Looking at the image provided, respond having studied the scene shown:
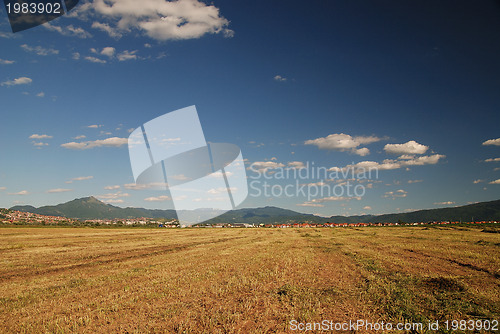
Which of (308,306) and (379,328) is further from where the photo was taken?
(308,306)

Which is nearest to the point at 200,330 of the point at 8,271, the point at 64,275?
the point at 64,275

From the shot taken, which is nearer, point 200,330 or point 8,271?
point 200,330

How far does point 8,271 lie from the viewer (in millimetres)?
15469

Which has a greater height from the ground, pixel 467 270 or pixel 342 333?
pixel 342 333

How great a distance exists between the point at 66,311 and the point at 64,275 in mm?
7417

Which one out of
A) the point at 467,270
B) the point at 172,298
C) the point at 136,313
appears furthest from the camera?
the point at 467,270

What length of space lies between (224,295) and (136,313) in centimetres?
310

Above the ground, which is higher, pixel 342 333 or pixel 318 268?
pixel 342 333

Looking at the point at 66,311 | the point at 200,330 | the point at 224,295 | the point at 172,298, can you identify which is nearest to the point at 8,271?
the point at 66,311

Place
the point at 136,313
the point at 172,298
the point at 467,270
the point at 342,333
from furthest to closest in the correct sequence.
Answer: the point at 467,270 → the point at 172,298 → the point at 136,313 → the point at 342,333

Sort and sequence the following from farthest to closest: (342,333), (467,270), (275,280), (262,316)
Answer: (467,270) < (275,280) < (262,316) < (342,333)

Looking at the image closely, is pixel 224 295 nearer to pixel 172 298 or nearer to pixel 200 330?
pixel 172 298

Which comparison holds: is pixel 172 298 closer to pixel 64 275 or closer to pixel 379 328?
pixel 379 328

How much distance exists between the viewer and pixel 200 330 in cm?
658
